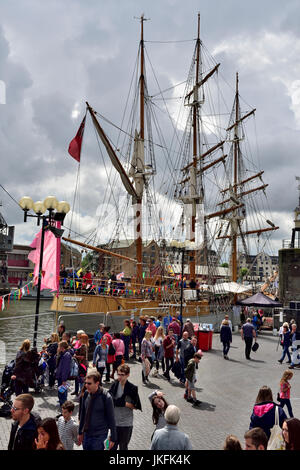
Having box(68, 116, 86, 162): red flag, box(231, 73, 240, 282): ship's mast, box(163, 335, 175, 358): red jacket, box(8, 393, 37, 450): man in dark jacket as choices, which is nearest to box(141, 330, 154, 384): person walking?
box(163, 335, 175, 358): red jacket

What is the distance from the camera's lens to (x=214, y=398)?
10375 millimetres

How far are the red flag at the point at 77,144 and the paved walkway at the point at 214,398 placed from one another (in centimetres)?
1334

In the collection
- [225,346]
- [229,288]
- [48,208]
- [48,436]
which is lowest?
[225,346]

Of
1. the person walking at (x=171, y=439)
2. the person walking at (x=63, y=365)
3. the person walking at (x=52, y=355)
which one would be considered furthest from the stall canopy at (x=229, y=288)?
the person walking at (x=171, y=439)

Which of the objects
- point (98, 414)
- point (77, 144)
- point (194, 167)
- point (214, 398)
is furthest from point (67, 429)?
point (194, 167)

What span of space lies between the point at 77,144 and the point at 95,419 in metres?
19.9

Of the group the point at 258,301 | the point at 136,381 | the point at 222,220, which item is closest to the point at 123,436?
the point at 136,381

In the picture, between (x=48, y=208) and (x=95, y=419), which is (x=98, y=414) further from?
(x=48, y=208)

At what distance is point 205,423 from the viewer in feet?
27.0

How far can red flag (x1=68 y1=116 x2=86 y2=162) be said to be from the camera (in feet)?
74.0

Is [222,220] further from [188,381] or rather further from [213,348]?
[188,381]

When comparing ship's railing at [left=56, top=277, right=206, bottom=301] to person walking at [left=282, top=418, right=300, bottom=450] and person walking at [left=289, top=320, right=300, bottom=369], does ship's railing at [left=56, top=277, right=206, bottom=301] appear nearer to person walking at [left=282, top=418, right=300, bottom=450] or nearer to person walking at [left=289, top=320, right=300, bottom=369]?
person walking at [left=289, top=320, right=300, bottom=369]

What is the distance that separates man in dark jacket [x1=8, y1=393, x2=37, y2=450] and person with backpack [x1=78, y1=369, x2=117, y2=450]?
2.61ft

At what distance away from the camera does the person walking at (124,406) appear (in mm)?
5898
